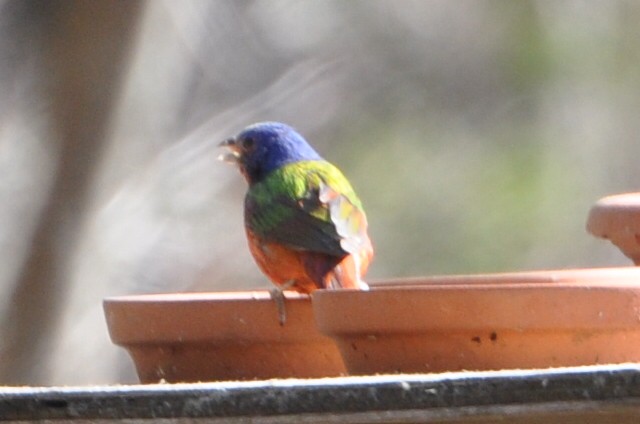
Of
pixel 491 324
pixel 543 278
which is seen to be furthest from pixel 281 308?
pixel 491 324

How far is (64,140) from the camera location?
21.8 feet

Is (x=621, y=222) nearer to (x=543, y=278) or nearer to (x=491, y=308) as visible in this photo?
(x=543, y=278)

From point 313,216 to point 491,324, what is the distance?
5.28 ft

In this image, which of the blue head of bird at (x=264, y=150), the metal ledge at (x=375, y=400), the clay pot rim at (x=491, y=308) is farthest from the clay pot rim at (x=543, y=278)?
the blue head of bird at (x=264, y=150)

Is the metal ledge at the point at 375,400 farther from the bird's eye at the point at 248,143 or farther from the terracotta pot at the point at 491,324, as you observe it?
the bird's eye at the point at 248,143

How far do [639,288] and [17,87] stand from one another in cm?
550

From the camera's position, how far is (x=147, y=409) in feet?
5.94

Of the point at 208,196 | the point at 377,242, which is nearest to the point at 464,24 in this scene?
the point at 377,242

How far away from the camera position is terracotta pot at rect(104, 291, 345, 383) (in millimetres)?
2506

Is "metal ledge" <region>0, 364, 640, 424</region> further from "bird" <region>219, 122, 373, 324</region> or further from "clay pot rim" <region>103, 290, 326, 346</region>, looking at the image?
"bird" <region>219, 122, 373, 324</region>

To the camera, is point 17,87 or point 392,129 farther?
point 392,129

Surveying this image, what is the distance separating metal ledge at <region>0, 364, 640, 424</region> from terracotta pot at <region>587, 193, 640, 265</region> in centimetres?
94

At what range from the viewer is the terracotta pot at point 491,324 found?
2.03 m

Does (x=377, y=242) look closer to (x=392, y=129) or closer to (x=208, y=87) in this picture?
(x=392, y=129)
